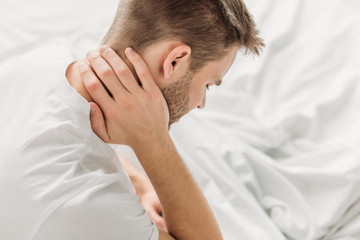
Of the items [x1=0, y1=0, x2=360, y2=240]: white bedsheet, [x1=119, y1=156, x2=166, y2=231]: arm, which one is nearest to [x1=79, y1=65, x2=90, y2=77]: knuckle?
[x1=119, y1=156, x2=166, y2=231]: arm

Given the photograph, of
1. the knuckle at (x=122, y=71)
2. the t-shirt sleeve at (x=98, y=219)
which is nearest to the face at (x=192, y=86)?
the knuckle at (x=122, y=71)

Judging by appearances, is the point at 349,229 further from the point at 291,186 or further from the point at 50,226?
the point at 50,226

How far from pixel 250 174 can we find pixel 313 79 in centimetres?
50

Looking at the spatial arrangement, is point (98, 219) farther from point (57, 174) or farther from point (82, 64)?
point (82, 64)

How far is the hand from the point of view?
3.12ft

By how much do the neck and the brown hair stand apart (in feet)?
0.33

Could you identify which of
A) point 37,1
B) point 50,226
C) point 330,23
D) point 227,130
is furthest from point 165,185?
point 37,1

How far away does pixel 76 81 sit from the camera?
97 cm

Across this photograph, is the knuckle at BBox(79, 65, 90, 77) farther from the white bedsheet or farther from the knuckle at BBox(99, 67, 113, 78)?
the white bedsheet

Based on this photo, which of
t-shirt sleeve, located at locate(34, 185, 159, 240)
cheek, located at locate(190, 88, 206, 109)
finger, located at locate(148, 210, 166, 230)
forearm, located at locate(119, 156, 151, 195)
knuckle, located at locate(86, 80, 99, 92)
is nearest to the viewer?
t-shirt sleeve, located at locate(34, 185, 159, 240)

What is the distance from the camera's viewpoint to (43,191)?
82cm

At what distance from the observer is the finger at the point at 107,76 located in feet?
3.13

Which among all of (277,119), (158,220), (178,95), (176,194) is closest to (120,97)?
(178,95)

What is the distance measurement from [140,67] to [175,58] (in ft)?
0.26
